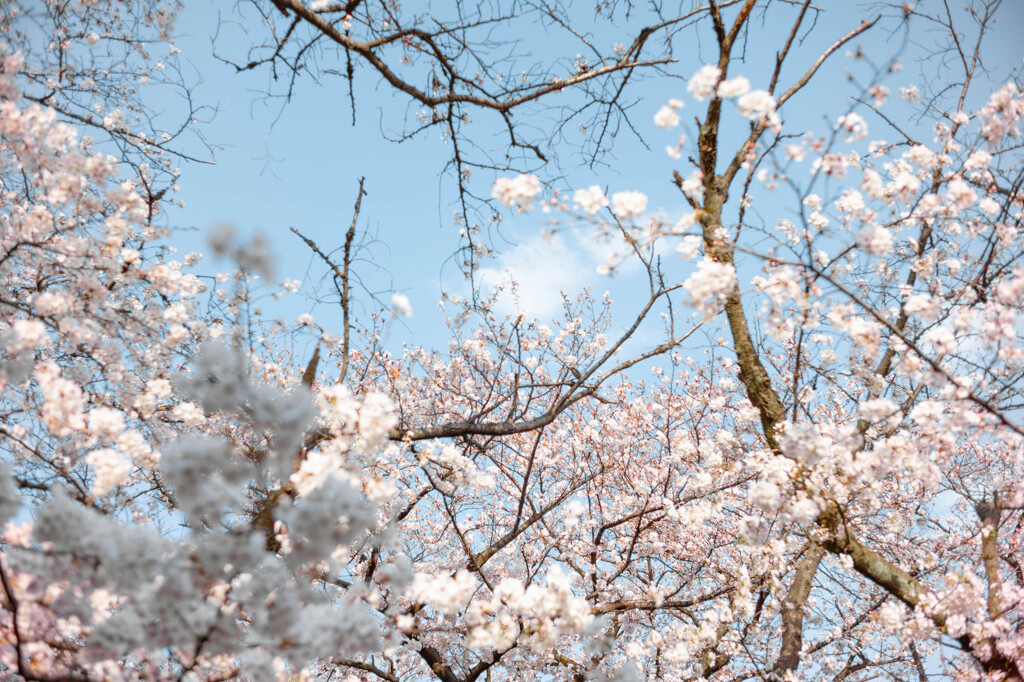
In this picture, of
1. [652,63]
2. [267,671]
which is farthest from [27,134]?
[652,63]

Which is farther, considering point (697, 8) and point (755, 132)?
point (755, 132)

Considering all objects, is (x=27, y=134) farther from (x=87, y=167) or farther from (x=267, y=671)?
(x=267, y=671)

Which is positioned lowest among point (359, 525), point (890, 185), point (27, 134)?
Result: point (359, 525)

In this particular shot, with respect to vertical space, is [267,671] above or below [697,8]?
below

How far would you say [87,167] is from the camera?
2965 mm

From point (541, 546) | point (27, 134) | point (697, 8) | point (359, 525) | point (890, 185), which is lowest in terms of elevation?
point (359, 525)

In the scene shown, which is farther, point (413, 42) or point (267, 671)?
point (413, 42)

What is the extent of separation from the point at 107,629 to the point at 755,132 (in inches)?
214

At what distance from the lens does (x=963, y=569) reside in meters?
3.54

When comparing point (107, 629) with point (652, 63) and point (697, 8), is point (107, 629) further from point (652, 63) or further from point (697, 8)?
point (697, 8)

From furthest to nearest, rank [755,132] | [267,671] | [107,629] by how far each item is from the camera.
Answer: [755,132] → [267,671] → [107,629]

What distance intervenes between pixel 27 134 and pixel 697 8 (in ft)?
14.8

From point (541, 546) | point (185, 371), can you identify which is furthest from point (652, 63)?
point (541, 546)

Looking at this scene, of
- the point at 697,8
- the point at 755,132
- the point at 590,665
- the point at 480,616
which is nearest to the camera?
the point at 480,616
